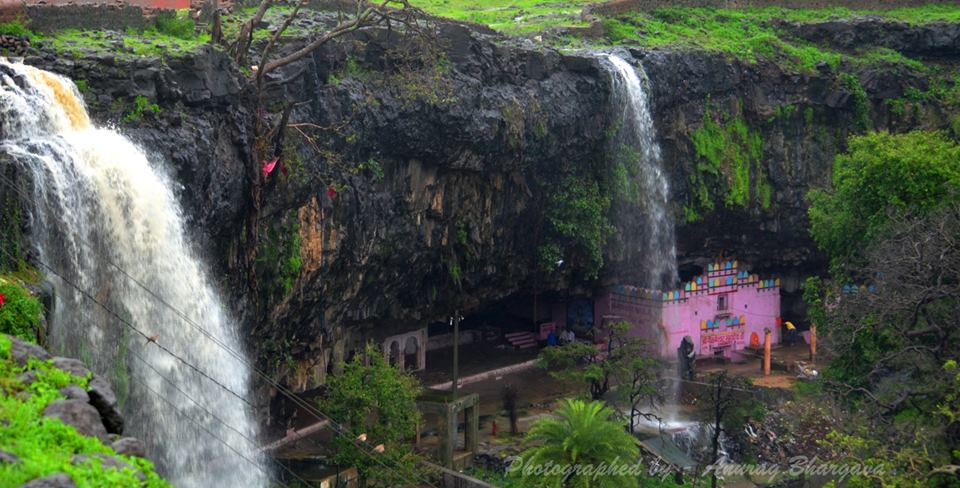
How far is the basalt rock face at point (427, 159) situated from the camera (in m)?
32.1

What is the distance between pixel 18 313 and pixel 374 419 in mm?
13854

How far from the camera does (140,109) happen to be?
30297 millimetres

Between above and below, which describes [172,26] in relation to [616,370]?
above

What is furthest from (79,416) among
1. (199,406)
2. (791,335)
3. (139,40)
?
(791,335)

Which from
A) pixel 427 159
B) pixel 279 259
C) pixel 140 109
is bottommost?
pixel 279 259

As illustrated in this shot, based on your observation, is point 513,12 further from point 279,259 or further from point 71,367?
point 71,367

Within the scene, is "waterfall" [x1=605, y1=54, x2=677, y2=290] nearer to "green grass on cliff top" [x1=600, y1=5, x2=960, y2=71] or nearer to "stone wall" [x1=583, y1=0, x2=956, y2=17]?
"green grass on cliff top" [x1=600, y1=5, x2=960, y2=71]

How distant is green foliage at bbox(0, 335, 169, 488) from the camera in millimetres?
15617

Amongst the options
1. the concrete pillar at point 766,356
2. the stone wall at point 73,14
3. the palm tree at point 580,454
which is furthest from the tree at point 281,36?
the concrete pillar at point 766,356

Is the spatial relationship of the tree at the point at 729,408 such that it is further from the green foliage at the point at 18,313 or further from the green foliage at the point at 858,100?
the green foliage at the point at 18,313

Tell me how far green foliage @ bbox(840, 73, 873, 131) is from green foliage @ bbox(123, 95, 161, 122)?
29250 mm

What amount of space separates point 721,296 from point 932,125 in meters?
10.6

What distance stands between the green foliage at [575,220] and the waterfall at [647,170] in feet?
6.54

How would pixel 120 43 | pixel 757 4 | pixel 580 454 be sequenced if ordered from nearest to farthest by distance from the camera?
pixel 120 43, pixel 580 454, pixel 757 4
